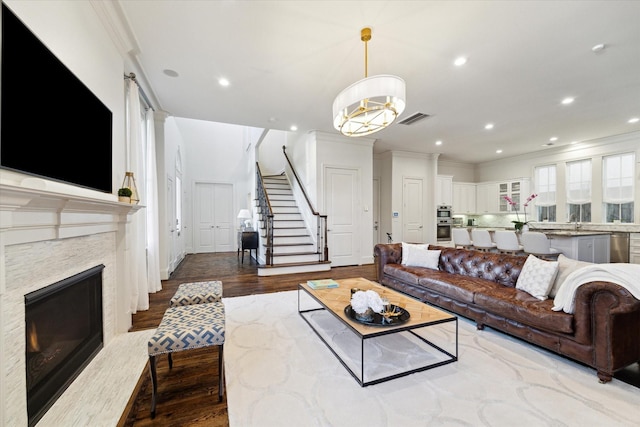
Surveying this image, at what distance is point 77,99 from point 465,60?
156 inches

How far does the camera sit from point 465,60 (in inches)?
125

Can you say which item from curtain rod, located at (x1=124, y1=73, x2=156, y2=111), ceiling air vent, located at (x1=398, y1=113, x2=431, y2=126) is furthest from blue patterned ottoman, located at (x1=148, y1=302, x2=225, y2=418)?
ceiling air vent, located at (x1=398, y1=113, x2=431, y2=126)

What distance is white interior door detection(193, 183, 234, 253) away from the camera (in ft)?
28.1

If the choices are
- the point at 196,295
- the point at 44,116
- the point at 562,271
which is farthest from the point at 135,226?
the point at 562,271

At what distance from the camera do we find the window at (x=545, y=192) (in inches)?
289

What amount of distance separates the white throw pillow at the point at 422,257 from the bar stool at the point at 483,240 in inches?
97.8

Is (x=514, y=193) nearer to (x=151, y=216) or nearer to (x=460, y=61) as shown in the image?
(x=460, y=61)

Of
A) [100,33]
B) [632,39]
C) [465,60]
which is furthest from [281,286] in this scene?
[632,39]

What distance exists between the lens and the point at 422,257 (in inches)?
162

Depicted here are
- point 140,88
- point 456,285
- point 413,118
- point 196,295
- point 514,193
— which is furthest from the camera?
point 514,193

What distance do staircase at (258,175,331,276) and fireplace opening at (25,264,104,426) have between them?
312cm

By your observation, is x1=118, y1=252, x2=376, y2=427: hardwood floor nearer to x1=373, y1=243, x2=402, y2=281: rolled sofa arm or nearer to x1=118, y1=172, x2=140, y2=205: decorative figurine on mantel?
x1=118, y1=172, x2=140, y2=205: decorative figurine on mantel

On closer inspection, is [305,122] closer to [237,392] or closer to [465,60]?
[465,60]

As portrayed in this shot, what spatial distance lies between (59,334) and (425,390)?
104 inches
